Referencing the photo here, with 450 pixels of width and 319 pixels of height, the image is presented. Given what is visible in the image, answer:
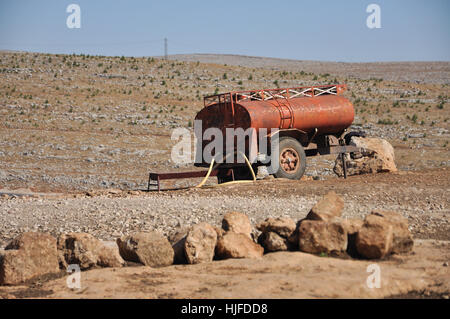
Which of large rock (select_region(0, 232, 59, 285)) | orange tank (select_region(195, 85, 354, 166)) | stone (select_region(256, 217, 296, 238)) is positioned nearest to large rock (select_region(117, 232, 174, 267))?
large rock (select_region(0, 232, 59, 285))

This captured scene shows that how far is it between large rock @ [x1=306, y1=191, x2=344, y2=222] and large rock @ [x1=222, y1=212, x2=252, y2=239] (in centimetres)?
97

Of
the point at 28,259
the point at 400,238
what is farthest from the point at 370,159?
the point at 28,259

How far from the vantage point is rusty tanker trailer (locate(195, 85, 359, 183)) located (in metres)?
14.7

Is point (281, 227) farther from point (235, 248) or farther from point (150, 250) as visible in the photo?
point (150, 250)

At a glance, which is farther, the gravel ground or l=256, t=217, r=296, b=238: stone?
the gravel ground

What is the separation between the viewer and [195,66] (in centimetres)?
4747

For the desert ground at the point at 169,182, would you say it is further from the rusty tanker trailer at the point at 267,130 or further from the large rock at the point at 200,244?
the rusty tanker trailer at the point at 267,130

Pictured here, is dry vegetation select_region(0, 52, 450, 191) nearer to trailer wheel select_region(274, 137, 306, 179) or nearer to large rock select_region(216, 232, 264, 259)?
trailer wheel select_region(274, 137, 306, 179)

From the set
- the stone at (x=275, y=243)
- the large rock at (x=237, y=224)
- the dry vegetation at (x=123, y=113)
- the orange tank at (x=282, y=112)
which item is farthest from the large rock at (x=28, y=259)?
the dry vegetation at (x=123, y=113)

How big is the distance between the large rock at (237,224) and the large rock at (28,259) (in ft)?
8.45

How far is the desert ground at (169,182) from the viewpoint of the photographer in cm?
698

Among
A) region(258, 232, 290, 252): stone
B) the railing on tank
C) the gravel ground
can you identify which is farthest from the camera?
the railing on tank

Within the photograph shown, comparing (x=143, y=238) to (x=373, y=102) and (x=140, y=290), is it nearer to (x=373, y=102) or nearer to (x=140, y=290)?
(x=140, y=290)
